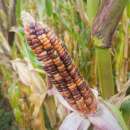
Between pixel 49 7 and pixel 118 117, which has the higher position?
pixel 49 7

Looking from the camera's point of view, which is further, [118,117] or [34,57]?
[34,57]

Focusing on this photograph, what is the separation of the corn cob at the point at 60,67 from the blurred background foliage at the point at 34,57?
0.42 metres

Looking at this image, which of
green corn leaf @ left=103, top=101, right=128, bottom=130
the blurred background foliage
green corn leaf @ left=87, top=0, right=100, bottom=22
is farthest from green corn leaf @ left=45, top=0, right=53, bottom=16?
green corn leaf @ left=103, top=101, right=128, bottom=130

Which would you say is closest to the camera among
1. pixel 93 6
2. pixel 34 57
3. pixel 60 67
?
pixel 60 67

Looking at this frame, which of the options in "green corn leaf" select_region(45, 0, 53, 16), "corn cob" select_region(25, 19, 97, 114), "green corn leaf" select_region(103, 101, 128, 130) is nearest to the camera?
"corn cob" select_region(25, 19, 97, 114)

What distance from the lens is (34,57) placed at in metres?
1.14

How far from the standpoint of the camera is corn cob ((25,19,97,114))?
603 millimetres

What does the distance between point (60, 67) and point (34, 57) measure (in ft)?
1.65

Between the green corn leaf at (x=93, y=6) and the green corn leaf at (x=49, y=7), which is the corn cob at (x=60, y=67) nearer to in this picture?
the green corn leaf at (x=93, y=6)

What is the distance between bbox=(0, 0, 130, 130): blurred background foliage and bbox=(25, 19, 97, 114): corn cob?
42 cm

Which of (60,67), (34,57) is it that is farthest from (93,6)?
(34,57)

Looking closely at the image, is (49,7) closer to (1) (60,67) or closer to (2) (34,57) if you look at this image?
(2) (34,57)

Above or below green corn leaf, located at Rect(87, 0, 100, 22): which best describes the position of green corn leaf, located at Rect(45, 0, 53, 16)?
below

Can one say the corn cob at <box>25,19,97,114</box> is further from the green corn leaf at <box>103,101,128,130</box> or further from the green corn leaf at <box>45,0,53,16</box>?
the green corn leaf at <box>45,0,53,16</box>
